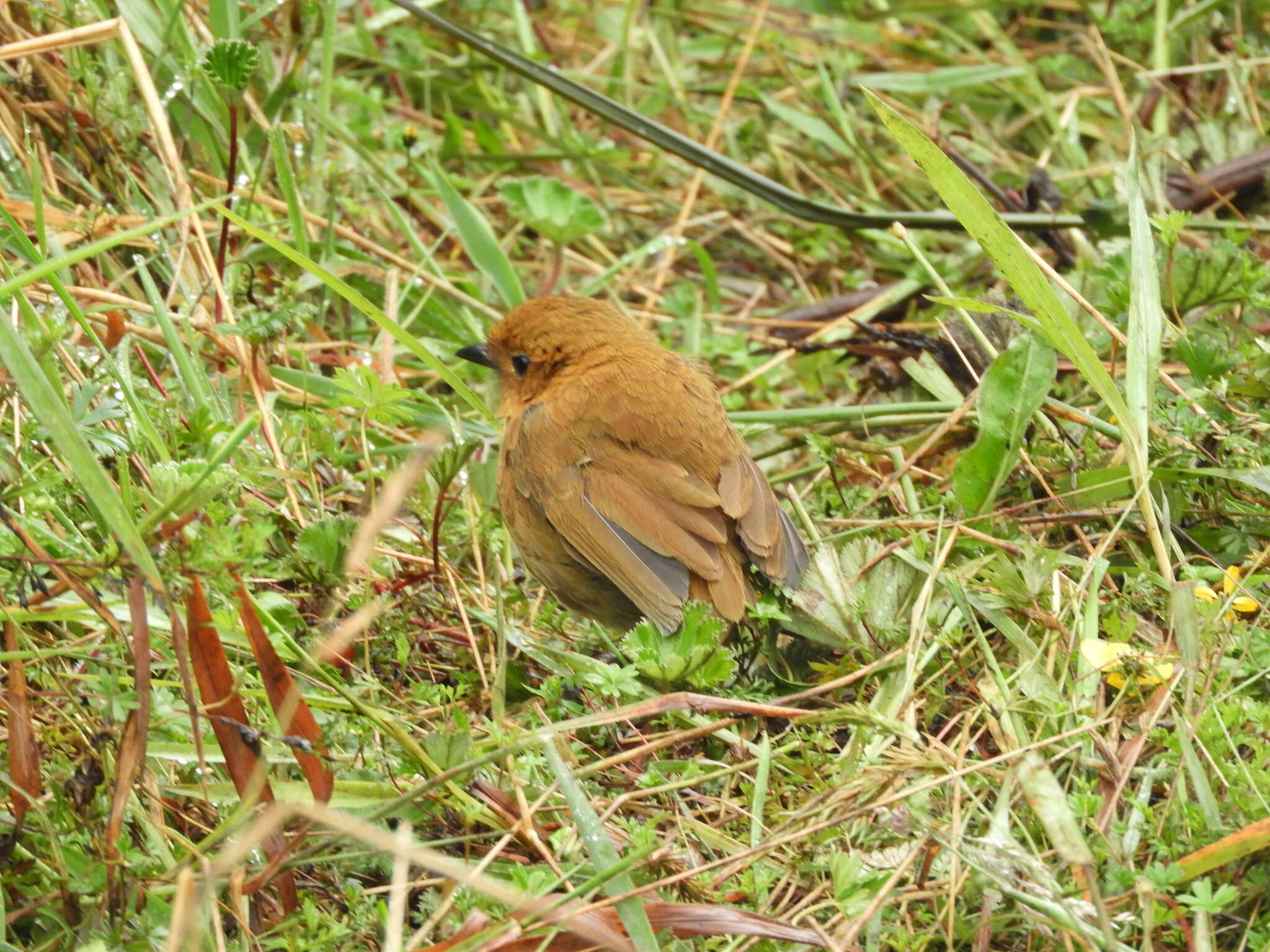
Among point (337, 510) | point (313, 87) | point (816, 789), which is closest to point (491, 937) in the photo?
point (816, 789)

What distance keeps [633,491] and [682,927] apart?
1505 mm

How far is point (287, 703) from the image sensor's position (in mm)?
2506

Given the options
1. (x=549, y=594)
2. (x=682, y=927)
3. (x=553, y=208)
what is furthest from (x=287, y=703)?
(x=553, y=208)

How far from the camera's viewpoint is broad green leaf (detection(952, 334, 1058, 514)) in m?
3.71

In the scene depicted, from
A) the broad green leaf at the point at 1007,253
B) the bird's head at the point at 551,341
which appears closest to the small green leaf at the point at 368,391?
the bird's head at the point at 551,341

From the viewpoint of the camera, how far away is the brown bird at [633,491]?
3.63 metres

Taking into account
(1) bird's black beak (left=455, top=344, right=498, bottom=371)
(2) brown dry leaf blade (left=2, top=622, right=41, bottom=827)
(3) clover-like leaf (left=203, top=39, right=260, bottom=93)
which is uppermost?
(3) clover-like leaf (left=203, top=39, right=260, bottom=93)

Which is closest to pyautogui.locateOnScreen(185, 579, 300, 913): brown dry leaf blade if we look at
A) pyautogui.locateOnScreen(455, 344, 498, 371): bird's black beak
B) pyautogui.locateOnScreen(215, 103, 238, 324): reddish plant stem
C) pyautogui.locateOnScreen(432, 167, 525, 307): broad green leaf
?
pyautogui.locateOnScreen(215, 103, 238, 324): reddish plant stem

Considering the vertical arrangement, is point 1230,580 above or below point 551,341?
below

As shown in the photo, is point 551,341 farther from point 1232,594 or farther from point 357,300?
point 1232,594

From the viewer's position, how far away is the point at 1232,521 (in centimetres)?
360

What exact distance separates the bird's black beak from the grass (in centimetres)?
15

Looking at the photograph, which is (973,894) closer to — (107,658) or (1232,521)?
(1232,521)

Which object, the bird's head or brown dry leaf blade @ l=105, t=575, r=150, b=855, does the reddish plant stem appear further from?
brown dry leaf blade @ l=105, t=575, r=150, b=855
